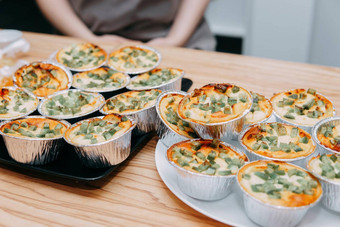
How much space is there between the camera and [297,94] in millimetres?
1290

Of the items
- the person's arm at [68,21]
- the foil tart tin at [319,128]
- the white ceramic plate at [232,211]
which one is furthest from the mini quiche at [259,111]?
the person's arm at [68,21]

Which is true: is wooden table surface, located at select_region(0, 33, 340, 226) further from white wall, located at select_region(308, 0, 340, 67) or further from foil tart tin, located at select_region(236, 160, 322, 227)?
white wall, located at select_region(308, 0, 340, 67)

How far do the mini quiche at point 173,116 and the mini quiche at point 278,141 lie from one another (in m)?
0.18

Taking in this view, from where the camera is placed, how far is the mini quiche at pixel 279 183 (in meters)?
0.85

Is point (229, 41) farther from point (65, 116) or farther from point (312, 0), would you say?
point (65, 116)

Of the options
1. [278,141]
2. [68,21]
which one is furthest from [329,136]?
[68,21]

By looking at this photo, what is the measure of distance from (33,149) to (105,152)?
225 mm

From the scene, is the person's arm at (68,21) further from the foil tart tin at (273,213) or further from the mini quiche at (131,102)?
the foil tart tin at (273,213)

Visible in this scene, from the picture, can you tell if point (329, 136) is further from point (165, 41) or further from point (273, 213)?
point (165, 41)

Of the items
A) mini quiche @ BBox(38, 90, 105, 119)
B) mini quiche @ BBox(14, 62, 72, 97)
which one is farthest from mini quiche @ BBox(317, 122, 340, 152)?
mini quiche @ BBox(14, 62, 72, 97)

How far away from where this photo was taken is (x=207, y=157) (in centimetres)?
101

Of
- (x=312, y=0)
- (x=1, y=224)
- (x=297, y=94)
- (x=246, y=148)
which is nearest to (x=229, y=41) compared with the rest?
(x=312, y=0)

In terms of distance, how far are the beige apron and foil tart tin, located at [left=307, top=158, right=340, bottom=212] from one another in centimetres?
148

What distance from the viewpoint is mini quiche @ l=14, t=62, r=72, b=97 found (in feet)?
4.72
